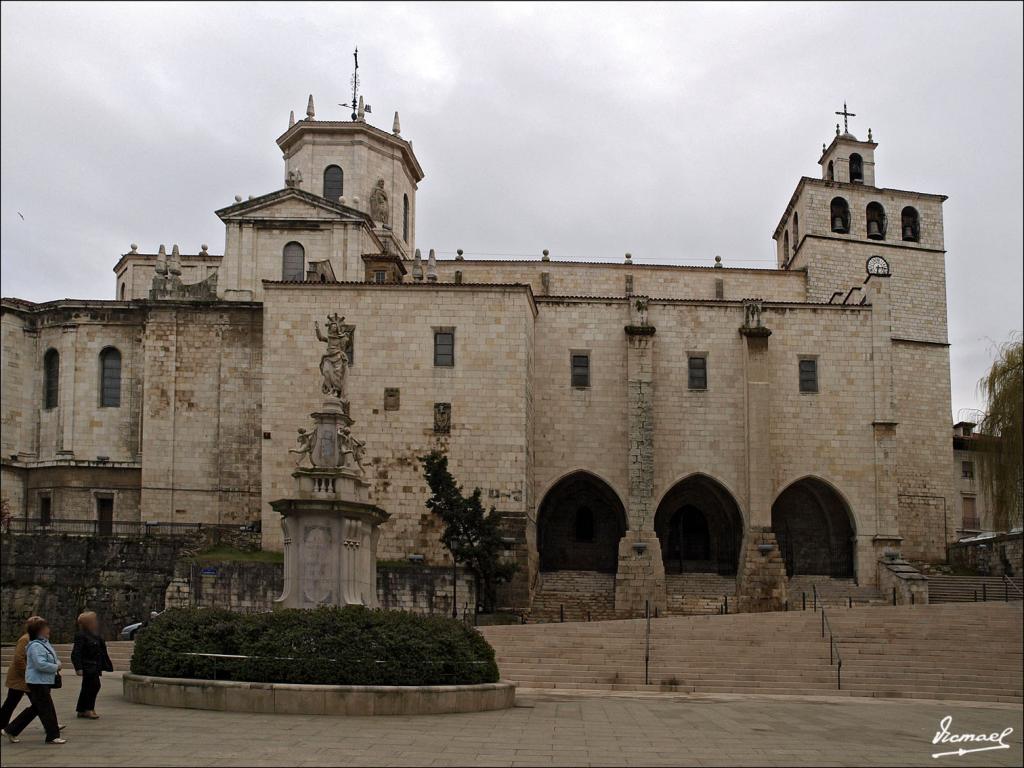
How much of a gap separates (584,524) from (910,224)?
68.9 ft

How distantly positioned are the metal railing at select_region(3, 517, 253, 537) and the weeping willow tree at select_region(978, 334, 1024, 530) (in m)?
23.4

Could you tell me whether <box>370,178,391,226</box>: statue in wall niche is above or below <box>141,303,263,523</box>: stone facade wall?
above

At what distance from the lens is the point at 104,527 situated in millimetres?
40656

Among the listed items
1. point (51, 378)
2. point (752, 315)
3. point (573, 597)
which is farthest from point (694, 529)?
point (51, 378)

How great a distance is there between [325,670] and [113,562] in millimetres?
23807

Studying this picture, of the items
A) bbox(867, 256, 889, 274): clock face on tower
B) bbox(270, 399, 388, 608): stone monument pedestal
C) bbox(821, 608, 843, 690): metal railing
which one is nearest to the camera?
bbox(270, 399, 388, 608): stone monument pedestal

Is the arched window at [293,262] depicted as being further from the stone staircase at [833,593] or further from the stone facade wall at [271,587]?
the stone staircase at [833,593]

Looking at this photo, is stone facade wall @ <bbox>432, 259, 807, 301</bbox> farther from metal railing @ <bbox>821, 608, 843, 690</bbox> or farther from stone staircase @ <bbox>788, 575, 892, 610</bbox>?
metal railing @ <bbox>821, 608, 843, 690</bbox>

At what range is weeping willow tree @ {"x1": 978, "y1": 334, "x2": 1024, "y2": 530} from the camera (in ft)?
90.5

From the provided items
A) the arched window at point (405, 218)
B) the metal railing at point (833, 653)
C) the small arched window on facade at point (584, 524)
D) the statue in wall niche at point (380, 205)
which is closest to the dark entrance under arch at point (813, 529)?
the small arched window on facade at point (584, 524)

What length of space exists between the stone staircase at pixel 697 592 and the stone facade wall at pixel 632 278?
13.4 metres

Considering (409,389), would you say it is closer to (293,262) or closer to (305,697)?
(293,262)

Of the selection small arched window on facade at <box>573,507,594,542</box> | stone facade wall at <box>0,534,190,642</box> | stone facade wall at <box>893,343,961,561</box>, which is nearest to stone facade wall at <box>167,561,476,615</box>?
stone facade wall at <box>0,534,190,642</box>

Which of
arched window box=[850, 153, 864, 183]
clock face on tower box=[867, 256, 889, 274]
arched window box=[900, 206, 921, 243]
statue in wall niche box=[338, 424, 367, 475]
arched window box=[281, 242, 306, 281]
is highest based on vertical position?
arched window box=[850, 153, 864, 183]
